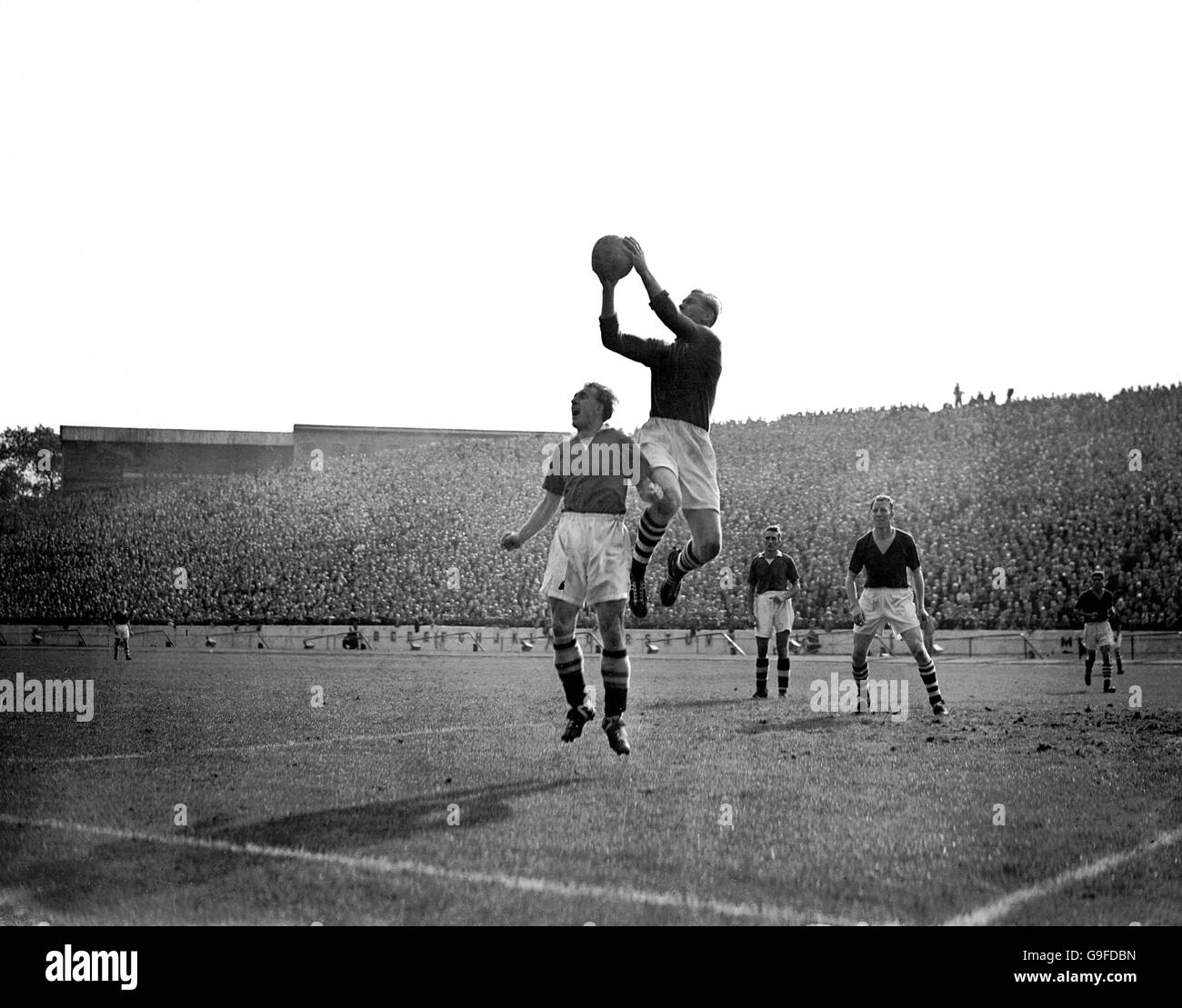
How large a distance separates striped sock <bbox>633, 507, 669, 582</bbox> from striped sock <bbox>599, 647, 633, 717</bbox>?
21.6 inches

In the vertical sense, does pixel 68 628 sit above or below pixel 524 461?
below

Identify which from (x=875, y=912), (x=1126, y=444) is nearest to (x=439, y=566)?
(x=1126, y=444)

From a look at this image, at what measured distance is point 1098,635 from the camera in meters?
15.2

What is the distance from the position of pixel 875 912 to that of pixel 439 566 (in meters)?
23.9

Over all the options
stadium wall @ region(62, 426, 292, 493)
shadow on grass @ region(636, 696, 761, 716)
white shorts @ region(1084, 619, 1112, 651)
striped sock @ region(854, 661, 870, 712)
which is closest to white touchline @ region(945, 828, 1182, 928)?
striped sock @ region(854, 661, 870, 712)

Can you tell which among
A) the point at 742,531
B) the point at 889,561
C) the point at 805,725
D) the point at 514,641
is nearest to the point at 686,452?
the point at 805,725

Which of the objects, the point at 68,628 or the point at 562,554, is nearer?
the point at 562,554

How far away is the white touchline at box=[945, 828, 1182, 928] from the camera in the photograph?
11.7 ft

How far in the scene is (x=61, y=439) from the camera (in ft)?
152

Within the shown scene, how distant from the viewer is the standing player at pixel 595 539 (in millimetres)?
5594
